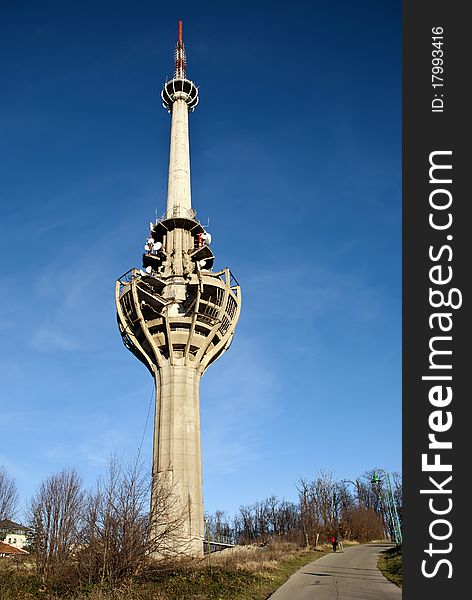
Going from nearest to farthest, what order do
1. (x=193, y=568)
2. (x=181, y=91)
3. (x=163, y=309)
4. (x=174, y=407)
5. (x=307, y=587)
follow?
(x=307, y=587) < (x=193, y=568) < (x=174, y=407) < (x=163, y=309) < (x=181, y=91)

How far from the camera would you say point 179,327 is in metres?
37.4

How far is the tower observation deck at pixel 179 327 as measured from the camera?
109 ft

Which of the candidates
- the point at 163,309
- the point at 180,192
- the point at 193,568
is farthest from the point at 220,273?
the point at 193,568

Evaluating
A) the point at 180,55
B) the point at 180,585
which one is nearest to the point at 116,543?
the point at 180,585

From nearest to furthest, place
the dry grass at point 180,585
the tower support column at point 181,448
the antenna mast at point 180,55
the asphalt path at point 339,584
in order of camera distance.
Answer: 1. the asphalt path at point 339,584
2. the dry grass at point 180,585
3. the tower support column at point 181,448
4. the antenna mast at point 180,55

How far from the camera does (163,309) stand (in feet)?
122

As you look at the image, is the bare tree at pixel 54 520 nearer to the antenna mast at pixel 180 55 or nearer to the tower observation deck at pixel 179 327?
the tower observation deck at pixel 179 327

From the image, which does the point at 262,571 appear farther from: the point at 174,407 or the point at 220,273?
the point at 220,273

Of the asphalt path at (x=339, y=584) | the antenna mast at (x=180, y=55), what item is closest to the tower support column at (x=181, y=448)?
the asphalt path at (x=339, y=584)

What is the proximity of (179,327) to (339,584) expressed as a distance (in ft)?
68.1

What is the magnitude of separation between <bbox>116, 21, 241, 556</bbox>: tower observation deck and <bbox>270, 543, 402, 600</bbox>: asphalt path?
884cm

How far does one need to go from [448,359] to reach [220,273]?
29.9m

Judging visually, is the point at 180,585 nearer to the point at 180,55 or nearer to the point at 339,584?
the point at 339,584

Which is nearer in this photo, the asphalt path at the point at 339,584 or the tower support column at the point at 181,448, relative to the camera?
the asphalt path at the point at 339,584
